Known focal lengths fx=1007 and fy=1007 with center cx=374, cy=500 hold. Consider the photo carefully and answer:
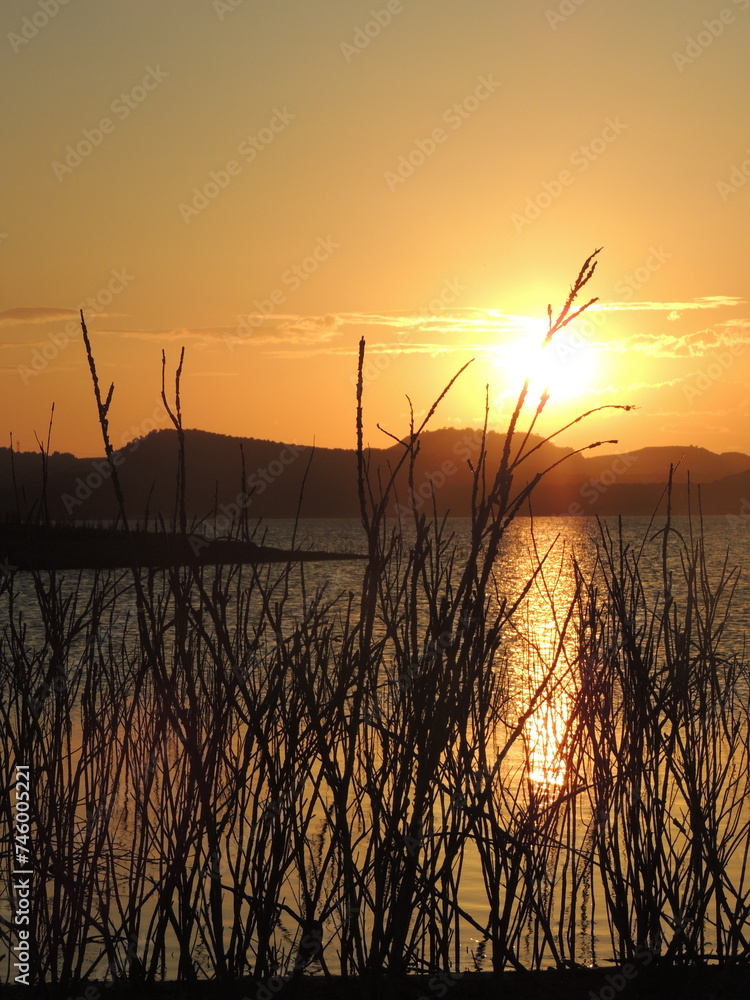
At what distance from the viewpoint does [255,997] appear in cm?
336

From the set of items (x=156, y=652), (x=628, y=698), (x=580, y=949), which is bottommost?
(x=580, y=949)

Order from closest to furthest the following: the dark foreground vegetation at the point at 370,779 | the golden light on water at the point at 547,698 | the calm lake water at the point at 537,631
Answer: the dark foreground vegetation at the point at 370,779
the golden light on water at the point at 547,698
the calm lake water at the point at 537,631

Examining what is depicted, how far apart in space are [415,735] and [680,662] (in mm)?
1679

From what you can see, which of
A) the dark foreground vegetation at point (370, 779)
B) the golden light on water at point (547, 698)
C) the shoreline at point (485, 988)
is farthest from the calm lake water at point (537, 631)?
the shoreline at point (485, 988)

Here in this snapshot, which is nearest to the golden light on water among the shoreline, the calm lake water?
the calm lake water

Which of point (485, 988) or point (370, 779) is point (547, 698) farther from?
point (485, 988)

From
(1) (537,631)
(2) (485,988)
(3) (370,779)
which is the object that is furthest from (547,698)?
(1) (537,631)

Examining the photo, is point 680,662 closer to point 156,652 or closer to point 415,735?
point 415,735

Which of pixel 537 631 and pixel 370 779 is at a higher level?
pixel 370 779

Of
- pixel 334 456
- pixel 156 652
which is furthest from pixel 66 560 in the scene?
pixel 334 456

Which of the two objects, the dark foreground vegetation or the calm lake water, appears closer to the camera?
the dark foreground vegetation

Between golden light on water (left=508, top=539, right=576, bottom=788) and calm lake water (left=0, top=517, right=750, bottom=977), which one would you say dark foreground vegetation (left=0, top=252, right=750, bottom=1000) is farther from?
calm lake water (left=0, top=517, right=750, bottom=977)

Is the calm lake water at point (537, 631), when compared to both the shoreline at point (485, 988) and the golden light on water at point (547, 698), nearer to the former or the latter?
the golden light on water at point (547, 698)

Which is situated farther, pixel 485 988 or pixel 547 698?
pixel 485 988
